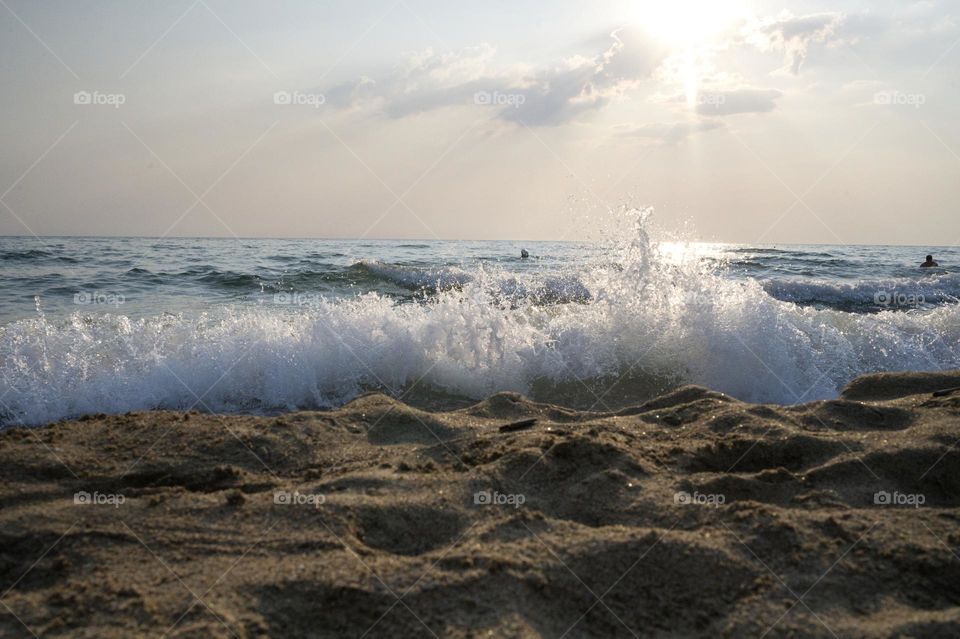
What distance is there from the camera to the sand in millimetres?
2227

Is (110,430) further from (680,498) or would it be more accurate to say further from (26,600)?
(680,498)

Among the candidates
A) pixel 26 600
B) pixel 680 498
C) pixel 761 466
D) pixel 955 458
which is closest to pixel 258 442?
pixel 26 600

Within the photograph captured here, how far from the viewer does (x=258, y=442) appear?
12.5 ft

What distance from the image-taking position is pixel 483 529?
2.78 meters

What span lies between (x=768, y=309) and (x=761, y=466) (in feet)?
14.0
